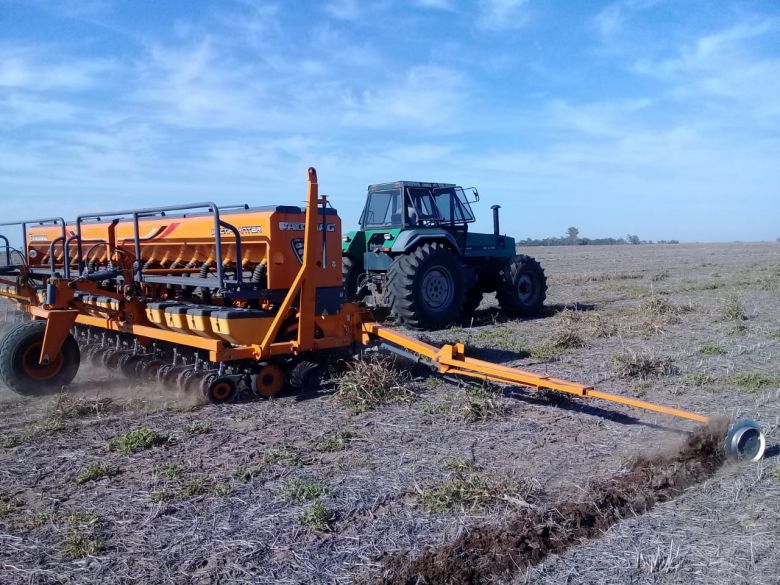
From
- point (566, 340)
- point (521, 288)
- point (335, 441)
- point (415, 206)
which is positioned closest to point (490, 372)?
point (335, 441)

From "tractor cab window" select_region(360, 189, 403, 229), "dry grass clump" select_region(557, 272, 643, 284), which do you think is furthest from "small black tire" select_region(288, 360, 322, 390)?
"dry grass clump" select_region(557, 272, 643, 284)

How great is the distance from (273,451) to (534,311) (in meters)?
8.25

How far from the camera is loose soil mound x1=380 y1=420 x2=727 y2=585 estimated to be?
3.19m

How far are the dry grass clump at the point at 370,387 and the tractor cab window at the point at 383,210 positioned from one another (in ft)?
16.0

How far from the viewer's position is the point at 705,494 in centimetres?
398

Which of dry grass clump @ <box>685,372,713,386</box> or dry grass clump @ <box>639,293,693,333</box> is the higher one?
dry grass clump @ <box>639,293,693,333</box>

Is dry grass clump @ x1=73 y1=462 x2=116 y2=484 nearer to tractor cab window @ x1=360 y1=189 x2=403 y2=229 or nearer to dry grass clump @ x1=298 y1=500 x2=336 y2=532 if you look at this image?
dry grass clump @ x1=298 y1=500 x2=336 y2=532

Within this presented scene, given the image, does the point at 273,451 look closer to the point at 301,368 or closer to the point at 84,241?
the point at 301,368

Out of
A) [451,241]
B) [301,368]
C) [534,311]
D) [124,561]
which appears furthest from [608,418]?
[534,311]

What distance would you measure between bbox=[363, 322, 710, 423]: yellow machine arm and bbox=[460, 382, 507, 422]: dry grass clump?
0.51 feet

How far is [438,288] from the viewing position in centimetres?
1052

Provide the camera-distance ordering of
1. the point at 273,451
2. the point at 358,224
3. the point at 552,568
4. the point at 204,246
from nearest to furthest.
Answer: the point at 552,568 → the point at 273,451 → the point at 204,246 → the point at 358,224

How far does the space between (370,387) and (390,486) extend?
2.04m

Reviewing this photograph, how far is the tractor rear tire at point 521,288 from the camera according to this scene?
11.9m
